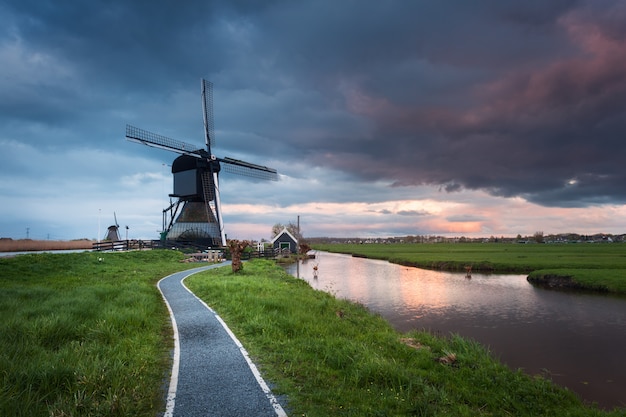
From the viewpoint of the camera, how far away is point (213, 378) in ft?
25.3

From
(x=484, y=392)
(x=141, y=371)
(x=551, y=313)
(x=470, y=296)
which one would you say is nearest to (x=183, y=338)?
(x=141, y=371)

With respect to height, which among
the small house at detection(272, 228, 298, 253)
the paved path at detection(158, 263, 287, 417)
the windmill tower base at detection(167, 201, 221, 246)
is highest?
the windmill tower base at detection(167, 201, 221, 246)

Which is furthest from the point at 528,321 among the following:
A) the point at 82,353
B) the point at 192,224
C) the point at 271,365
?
the point at 192,224

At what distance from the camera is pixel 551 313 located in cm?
2119

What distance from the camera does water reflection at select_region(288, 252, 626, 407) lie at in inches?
497

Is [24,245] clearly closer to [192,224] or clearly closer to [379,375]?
[192,224]

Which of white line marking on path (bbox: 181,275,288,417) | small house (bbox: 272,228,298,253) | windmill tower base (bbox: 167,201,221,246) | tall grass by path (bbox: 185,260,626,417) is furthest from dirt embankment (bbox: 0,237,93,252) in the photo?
white line marking on path (bbox: 181,275,288,417)

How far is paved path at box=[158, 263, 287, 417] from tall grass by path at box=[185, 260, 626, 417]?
393 millimetres

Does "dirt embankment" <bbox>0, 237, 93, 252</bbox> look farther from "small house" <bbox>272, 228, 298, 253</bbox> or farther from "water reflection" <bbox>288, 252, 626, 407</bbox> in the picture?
"water reflection" <bbox>288, 252, 626, 407</bbox>

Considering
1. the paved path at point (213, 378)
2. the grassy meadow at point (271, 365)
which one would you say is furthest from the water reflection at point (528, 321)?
the paved path at point (213, 378)

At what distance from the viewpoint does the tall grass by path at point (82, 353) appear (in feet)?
20.2

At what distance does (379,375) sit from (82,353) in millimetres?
7194

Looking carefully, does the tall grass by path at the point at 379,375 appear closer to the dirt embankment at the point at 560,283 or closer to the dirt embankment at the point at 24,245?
the dirt embankment at the point at 560,283

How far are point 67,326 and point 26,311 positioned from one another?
3021 millimetres
